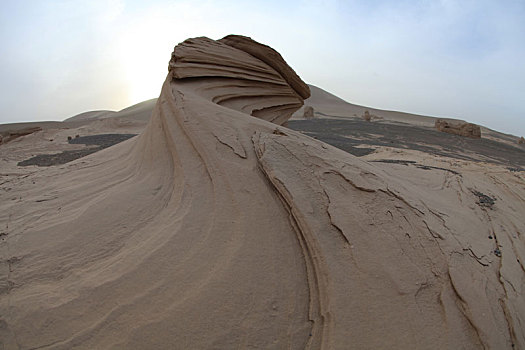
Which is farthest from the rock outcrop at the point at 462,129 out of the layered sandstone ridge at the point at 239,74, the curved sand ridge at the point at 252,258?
the curved sand ridge at the point at 252,258

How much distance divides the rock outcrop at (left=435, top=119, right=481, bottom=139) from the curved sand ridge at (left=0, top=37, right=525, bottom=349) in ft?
38.2

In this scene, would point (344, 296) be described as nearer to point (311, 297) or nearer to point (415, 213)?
point (311, 297)

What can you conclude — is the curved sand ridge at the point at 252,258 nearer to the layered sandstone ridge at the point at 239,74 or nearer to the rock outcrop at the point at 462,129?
the layered sandstone ridge at the point at 239,74

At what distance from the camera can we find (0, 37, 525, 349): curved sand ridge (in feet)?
4.01

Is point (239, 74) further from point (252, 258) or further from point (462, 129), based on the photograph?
point (462, 129)

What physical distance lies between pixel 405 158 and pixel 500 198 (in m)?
2.44

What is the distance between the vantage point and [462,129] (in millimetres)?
12492

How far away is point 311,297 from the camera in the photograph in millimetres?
1387

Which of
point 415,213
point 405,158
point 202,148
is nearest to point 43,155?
point 202,148

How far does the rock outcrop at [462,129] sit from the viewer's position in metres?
12.2

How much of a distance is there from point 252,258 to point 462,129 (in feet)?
45.8

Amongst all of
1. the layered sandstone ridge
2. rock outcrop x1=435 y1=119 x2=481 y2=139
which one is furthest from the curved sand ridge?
rock outcrop x1=435 y1=119 x2=481 y2=139

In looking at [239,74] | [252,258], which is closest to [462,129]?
[239,74]

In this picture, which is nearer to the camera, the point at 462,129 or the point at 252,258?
the point at 252,258
